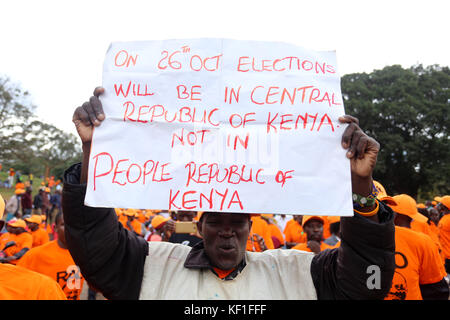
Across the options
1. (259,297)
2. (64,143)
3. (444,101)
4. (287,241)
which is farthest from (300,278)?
(64,143)

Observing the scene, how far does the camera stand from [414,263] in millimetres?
3121

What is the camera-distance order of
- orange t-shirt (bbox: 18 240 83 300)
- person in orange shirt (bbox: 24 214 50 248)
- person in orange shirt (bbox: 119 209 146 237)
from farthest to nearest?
person in orange shirt (bbox: 119 209 146 237)
person in orange shirt (bbox: 24 214 50 248)
orange t-shirt (bbox: 18 240 83 300)

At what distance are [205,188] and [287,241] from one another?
224 inches

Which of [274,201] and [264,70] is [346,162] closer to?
[274,201]

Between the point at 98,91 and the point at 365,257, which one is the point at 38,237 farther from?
the point at 365,257

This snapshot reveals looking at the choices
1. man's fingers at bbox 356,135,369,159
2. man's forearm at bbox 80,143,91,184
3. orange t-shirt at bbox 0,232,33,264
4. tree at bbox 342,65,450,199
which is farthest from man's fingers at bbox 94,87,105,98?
tree at bbox 342,65,450,199

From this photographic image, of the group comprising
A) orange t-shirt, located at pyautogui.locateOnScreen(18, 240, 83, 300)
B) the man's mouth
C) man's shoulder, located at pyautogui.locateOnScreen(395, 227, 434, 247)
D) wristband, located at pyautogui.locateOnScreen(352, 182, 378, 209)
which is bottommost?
orange t-shirt, located at pyautogui.locateOnScreen(18, 240, 83, 300)

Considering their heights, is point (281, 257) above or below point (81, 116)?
below

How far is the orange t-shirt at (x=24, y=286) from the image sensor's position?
1626mm

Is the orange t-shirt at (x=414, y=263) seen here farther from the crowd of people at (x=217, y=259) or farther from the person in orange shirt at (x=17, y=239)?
the person in orange shirt at (x=17, y=239)

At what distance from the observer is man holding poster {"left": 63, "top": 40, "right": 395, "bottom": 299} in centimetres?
178

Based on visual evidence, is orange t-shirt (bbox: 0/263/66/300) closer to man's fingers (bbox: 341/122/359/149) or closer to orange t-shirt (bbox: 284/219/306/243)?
man's fingers (bbox: 341/122/359/149)

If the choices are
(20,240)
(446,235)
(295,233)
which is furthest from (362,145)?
(20,240)

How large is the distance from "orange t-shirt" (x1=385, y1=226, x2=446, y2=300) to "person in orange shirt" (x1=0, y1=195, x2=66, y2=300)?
8.66 feet
